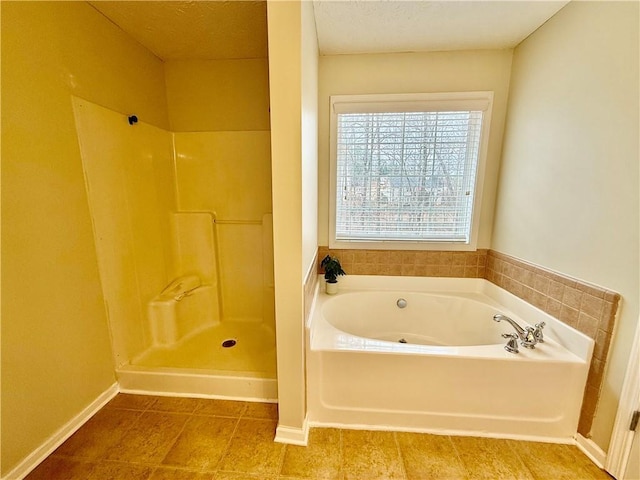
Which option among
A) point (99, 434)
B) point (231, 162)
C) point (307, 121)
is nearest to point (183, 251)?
point (231, 162)

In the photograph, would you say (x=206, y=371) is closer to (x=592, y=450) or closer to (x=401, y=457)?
(x=401, y=457)

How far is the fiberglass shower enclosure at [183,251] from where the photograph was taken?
5.32 feet

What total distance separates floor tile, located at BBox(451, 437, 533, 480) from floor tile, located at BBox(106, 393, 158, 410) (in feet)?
5.91

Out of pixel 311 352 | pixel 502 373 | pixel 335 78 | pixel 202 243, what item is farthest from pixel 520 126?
pixel 202 243

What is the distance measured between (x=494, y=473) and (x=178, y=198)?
8.99ft

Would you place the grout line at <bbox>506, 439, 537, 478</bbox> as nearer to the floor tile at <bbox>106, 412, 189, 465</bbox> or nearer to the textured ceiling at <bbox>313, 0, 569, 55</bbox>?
the floor tile at <bbox>106, 412, 189, 465</bbox>

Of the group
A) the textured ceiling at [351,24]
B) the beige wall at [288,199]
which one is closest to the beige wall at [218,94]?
the textured ceiling at [351,24]

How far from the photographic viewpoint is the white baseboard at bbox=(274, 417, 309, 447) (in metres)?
1.34

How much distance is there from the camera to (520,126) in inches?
68.5

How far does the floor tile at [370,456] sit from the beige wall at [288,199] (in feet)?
0.93

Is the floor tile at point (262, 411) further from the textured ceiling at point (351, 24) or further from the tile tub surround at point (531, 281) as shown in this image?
the textured ceiling at point (351, 24)

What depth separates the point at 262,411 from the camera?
155 cm

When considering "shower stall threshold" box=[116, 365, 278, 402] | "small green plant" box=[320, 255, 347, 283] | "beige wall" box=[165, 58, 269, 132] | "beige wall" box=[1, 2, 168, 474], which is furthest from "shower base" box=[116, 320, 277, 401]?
"beige wall" box=[165, 58, 269, 132]

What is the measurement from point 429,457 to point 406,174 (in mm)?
1779
